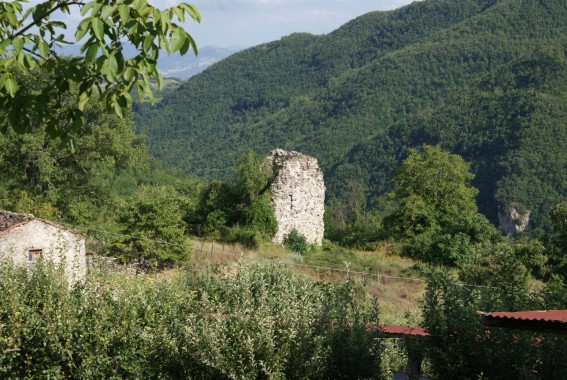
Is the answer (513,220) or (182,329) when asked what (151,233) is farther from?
(513,220)

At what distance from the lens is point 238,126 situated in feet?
607

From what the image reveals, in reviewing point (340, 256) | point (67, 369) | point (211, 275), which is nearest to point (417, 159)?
point (340, 256)

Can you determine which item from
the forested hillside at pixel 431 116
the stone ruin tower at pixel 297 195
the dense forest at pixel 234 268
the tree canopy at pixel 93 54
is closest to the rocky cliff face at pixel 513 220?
the dense forest at pixel 234 268

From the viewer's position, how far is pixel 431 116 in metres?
122

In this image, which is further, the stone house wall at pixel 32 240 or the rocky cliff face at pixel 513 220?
the rocky cliff face at pixel 513 220

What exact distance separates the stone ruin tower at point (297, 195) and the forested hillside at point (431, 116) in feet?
207

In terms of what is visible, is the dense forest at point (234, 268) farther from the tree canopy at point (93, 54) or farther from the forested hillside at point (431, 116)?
the forested hillside at point (431, 116)

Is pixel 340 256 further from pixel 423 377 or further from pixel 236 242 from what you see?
pixel 423 377

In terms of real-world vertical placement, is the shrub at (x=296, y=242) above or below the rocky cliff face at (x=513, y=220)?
above

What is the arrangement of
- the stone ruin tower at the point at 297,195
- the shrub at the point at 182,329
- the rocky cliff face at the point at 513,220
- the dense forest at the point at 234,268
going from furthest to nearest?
1. the rocky cliff face at the point at 513,220
2. the stone ruin tower at the point at 297,195
3. the shrub at the point at 182,329
4. the dense forest at the point at 234,268

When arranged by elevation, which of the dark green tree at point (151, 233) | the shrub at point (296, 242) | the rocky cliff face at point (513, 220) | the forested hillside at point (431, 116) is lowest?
the rocky cliff face at point (513, 220)

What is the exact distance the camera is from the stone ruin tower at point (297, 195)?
30.4m

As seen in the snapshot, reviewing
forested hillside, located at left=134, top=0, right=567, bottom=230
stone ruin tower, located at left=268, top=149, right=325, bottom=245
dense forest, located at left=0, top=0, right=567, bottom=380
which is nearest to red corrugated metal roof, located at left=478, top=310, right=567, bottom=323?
dense forest, located at left=0, top=0, right=567, bottom=380

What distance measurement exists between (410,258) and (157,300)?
2160 centimetres
